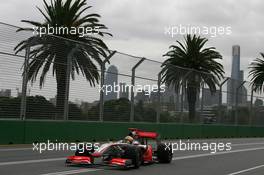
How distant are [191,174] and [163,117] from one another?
59.5ft

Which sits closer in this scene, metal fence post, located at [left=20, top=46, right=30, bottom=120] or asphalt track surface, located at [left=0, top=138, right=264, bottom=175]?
asphalt track surface, located at [left=0, top=138, right=264, bottom=175]

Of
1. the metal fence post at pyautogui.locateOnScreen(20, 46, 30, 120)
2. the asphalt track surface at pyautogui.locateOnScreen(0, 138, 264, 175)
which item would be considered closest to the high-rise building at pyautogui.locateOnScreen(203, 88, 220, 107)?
the metal fence post at pyautogui.locateOnScreen(20, 46, 30, 120)

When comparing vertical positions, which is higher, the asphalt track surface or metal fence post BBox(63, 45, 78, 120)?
metal fence post BBox(63, 45, 78, 120)

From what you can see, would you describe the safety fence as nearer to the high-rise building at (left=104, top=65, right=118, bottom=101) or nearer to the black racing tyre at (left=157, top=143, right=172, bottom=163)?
the high-rise building at (left=104, top=65, right=118, bottom=101)

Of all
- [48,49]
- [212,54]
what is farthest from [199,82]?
[212,54]

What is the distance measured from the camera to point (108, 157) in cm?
1285

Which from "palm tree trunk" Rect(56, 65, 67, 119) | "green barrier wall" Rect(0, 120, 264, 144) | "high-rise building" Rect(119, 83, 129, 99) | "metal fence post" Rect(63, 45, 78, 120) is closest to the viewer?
"green barrier wall" Rect(0, 120, 264, 144)

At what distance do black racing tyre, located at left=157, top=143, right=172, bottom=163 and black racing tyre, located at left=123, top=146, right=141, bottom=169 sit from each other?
1860 millimetres

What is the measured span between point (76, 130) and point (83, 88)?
1.74 m

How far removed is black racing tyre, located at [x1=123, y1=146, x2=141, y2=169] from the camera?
1295 cm

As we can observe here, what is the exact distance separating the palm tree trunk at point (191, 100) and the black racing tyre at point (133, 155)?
20653mm

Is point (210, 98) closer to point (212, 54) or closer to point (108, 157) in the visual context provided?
point (212, 54)

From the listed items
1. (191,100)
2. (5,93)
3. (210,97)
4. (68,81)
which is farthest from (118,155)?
(210,97)

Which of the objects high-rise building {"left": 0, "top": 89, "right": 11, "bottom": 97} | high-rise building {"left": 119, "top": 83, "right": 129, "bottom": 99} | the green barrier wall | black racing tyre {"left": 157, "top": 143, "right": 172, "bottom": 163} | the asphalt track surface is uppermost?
high-rise building {"left": 119, "top": 83, "right": 129, "bottom": 99}
